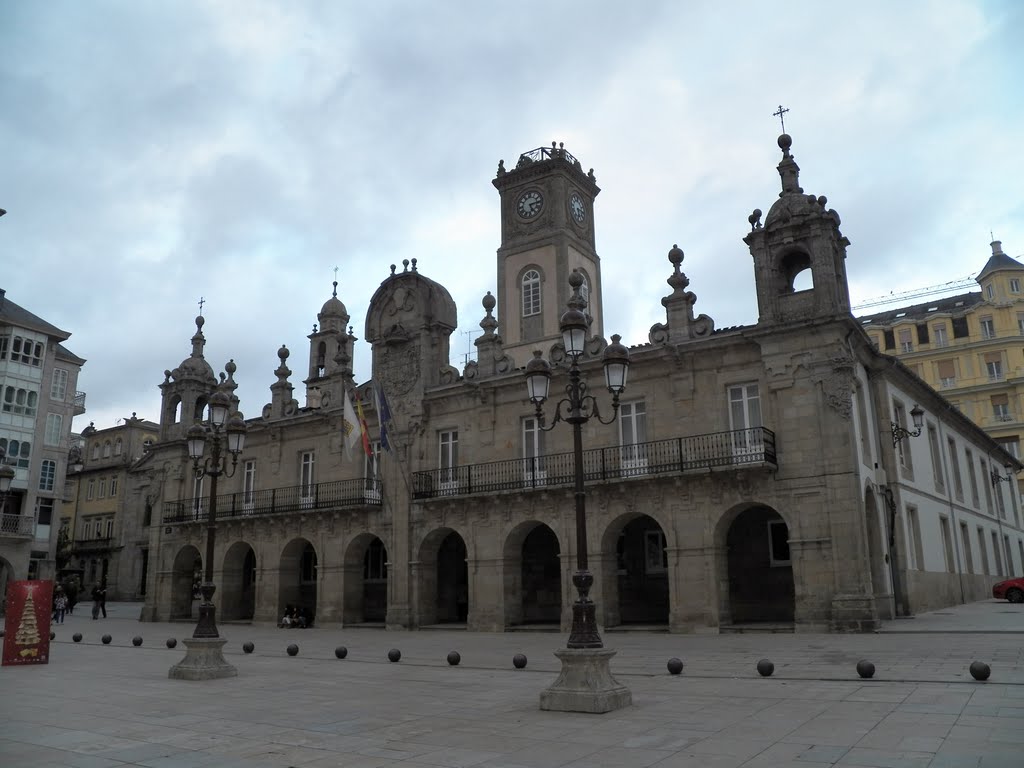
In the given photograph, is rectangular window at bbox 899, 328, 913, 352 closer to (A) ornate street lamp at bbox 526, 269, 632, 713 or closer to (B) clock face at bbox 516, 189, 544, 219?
(B) clock face at bbox 516, 189, 544, 219

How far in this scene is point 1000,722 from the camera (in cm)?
803

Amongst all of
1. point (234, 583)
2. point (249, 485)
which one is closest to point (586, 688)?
point (249, 485)

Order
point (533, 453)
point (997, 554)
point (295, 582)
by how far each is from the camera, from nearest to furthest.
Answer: point (533, 453) < point (295, 582) < point (997, 554)

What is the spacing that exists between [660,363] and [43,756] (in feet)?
62.6

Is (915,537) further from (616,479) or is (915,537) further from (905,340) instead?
(905,340)

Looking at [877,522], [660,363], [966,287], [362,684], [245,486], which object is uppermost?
[966,287]

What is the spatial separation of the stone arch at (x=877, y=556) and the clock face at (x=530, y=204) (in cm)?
2029

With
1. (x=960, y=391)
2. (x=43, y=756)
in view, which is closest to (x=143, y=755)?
(x=43, y=756)

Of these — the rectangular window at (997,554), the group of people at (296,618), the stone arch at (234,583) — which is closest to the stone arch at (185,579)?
the stone arch at (234,583)

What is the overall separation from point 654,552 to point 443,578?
27.3 ft

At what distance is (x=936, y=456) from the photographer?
3047cm

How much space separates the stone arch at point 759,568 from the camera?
76.0 ft

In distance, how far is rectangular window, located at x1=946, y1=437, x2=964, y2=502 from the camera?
106 ft

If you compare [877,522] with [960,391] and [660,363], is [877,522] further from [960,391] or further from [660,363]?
[960,391]
